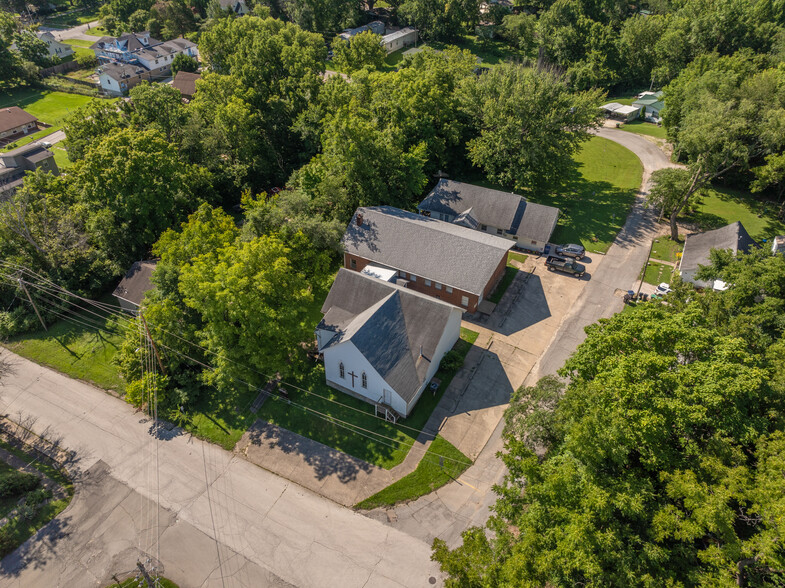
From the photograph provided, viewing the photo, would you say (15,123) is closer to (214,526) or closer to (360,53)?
(360,53)

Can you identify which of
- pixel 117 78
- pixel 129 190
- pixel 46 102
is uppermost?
pixel 129 190

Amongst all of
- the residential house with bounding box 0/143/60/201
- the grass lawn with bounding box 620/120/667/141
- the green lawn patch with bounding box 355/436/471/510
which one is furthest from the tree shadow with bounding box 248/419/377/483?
the grass lawn with bounding box 620/120/667/141

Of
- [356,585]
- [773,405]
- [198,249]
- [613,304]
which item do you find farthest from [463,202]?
[356,585]

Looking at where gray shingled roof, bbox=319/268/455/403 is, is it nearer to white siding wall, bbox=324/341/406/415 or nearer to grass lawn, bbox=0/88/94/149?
white siding wall, bbox=324/341/406/415

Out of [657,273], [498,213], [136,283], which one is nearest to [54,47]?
[136,283]

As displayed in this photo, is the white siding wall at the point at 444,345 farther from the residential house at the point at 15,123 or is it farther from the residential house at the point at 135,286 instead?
the residential house at the point at 15,123

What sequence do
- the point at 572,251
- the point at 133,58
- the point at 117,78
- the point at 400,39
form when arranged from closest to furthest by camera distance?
the point at 572,251 < the point at 117,78 < the point at 133,58 < the point at 400,39

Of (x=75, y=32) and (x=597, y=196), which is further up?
(x=597, y=196)
